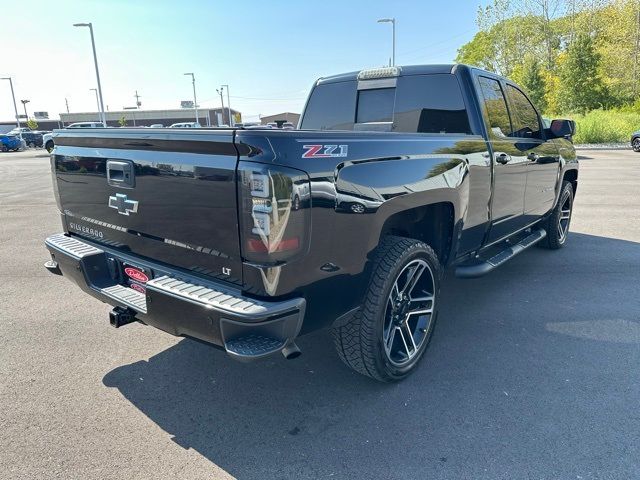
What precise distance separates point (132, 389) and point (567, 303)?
382cm

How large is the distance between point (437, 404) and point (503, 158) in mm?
2190

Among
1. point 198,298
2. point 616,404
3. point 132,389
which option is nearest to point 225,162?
point 198,298

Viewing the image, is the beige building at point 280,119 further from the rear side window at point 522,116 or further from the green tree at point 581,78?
the green tree at point 581,78

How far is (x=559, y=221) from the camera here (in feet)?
19.6

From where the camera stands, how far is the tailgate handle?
8.57 ft

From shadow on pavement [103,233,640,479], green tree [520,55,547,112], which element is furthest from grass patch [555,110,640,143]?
shadow on pavement [103,233,640,479]

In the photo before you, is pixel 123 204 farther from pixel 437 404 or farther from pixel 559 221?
pixel 559 221

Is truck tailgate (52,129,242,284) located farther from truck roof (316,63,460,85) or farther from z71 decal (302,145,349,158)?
truck roof (316,63,460,85)

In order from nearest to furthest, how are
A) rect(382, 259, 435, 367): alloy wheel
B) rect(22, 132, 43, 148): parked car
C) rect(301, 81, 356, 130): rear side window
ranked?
rect(382, 259, 435, 367): alloy wheel
rect(301, 81, 356, 130): rear side window
rect(22, 132, 43, 148): parked car

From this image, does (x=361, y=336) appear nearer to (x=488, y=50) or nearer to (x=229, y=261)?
(x=229, y=261)

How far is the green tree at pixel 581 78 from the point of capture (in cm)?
3105

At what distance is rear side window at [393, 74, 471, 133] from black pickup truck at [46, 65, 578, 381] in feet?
0.03

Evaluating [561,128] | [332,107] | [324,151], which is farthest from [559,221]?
[324,151]

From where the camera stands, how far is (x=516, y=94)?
4.65m
